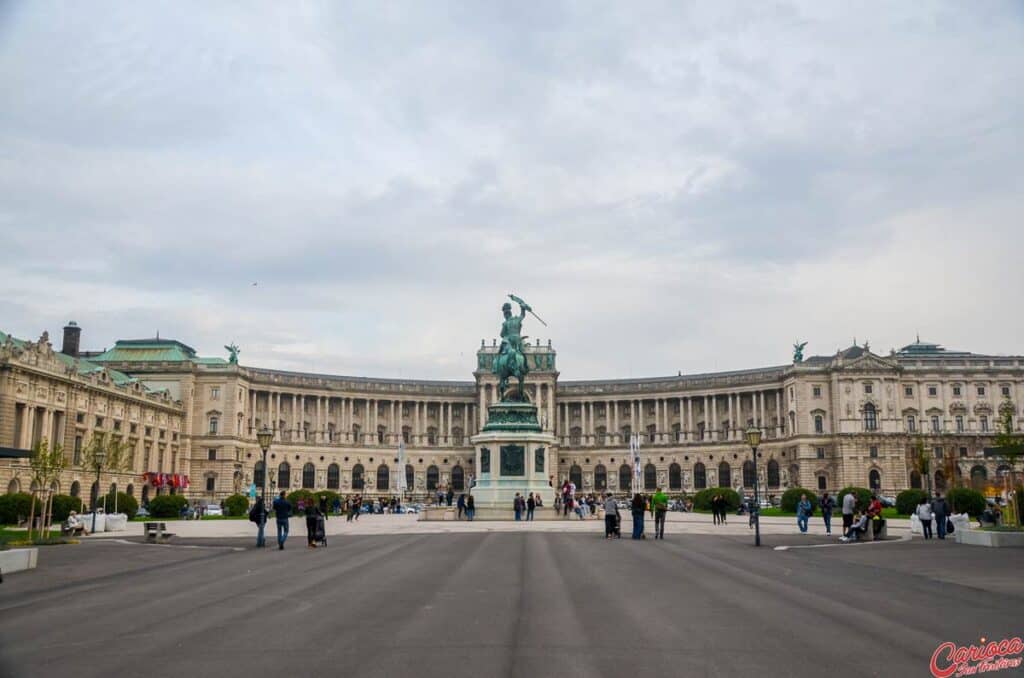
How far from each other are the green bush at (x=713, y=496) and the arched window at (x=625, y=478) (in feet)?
171

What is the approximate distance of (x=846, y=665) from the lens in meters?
12.0

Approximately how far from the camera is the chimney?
404ft

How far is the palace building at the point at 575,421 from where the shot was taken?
427 feet

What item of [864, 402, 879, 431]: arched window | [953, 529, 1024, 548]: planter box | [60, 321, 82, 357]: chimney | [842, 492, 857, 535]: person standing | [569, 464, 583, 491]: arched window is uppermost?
[60, 321, 82, 357]: chimney

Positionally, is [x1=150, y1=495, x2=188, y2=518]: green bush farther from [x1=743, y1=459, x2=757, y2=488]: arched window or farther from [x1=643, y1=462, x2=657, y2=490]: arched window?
[x1=643, y1=462, x2=657, y2=490]: arched window

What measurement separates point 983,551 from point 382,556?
2189cm

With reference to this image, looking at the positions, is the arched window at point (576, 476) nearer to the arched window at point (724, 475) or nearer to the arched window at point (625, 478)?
the arched window at point (625, 478)

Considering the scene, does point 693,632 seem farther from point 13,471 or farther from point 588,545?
point 13,471

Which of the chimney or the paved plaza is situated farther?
the chimney

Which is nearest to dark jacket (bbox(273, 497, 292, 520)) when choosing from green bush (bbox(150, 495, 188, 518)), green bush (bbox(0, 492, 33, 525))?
green bush (bbox(0, 492, 33, 525))

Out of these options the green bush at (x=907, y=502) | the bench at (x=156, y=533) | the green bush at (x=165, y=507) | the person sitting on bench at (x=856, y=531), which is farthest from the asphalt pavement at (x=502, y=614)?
the green bush at (x=907, y=502)

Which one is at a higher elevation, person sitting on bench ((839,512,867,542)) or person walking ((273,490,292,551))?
person walking ((273,490,292,551))

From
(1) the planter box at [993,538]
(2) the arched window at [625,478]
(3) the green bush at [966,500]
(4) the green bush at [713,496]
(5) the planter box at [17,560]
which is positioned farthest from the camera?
(2) the arched window at [625,478]

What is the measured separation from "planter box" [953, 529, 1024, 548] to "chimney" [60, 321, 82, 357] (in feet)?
380
